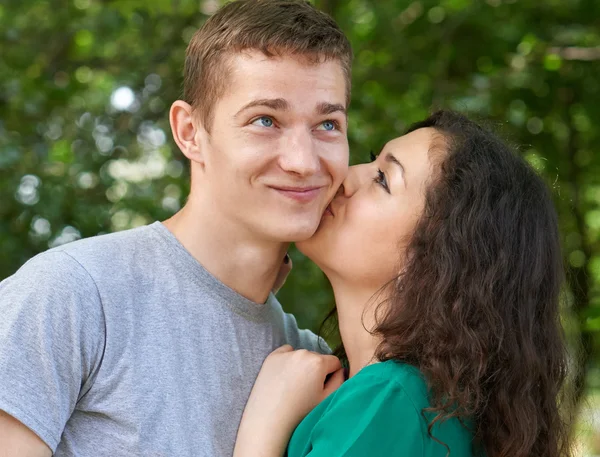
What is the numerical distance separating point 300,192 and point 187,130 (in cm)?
42

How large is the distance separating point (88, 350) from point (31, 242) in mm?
2110

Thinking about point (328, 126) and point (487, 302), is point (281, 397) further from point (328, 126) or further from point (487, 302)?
point (328, 126)

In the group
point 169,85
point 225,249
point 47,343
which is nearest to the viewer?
point 47,343

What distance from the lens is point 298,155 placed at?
247cm

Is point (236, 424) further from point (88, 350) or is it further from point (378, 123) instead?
point (378, 123)

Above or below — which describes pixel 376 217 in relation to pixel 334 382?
above

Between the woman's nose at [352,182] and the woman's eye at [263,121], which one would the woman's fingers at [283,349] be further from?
the woman's eye at [263,121]

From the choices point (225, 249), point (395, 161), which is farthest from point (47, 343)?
point (395, 161)

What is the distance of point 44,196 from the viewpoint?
4.15m

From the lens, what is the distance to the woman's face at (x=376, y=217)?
263cm

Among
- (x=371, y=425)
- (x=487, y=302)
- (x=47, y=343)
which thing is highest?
(x=47, y=343)

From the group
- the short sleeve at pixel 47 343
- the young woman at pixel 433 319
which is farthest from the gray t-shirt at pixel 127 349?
the young woman at pixel 433 319

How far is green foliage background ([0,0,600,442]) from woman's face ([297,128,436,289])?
5.52 feet

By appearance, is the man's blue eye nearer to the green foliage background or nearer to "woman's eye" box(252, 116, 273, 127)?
"woman's eye" box(252, 116, 273, 127)
